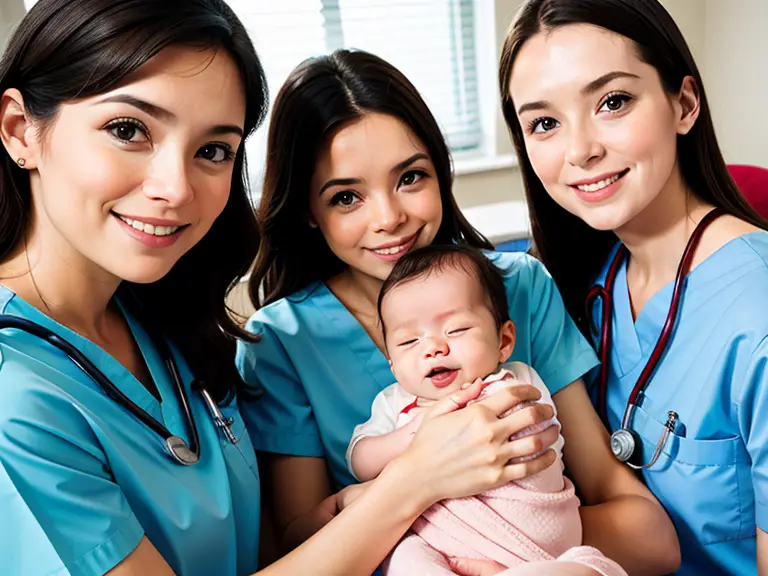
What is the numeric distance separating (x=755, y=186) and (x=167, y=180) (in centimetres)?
168

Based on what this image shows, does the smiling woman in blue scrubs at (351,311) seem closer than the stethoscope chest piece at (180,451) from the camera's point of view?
No

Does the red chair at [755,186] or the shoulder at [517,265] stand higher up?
the red chair at [755,186]

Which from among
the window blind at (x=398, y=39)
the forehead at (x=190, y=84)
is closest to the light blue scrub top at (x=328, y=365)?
the forehead at (x=190, y=84)

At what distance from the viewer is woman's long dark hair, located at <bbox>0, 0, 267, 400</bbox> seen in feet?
3.43

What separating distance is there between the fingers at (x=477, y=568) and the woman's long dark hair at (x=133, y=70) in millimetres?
542

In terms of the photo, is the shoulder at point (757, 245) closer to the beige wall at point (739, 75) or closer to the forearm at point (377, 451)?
the forearm at point (377, 451)

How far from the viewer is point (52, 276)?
3.83 feet

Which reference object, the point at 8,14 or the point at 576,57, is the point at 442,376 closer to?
the point at 576,57

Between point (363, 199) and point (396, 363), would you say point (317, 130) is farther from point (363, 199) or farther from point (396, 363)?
point (396, 363)

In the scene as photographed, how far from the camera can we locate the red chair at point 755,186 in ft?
6.76

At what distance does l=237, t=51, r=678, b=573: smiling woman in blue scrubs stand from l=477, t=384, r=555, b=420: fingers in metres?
0.29

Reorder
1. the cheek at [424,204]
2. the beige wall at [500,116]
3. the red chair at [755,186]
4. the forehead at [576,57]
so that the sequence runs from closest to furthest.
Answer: the forehead at [576,57] → the cheek at [424,204] → the red chair at [755,186] → the beige wall at [500,116]

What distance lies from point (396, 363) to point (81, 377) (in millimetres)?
527

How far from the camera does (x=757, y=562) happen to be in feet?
Result: 4.26
